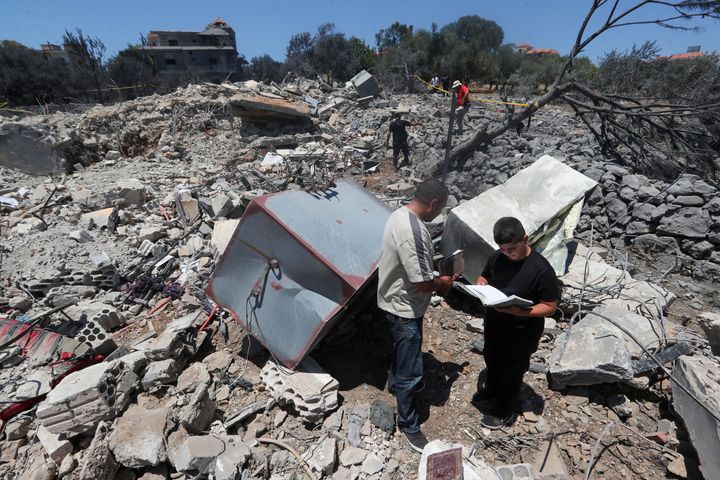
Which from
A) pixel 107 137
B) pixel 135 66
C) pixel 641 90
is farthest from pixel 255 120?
pixel 135 66

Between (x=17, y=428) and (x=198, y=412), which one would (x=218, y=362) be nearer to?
(x=198, y=412)

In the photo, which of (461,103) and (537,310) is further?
(461,103)

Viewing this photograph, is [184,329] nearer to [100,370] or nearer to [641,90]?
[100,370]

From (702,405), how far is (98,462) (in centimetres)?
363

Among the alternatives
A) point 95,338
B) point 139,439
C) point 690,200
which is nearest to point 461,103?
point 690,200

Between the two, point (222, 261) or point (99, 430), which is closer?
point (99, 430)

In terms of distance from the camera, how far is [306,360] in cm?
282

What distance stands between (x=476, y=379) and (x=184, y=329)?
2614mm

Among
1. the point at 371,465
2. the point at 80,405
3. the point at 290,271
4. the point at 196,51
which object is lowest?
the point at 371,465

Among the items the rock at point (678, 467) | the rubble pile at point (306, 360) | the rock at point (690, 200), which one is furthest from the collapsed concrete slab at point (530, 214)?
the rock at point (690, 200)

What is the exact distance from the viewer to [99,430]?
89.7 inches

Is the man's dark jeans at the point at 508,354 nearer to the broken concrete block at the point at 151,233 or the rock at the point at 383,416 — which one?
the rock at the point at 383,416

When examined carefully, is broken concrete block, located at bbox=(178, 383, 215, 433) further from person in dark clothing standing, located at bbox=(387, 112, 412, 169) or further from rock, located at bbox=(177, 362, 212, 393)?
person in dark clothing standing, located at bbox=(387, 112, 412, 169)

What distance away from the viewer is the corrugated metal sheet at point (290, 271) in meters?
2.50
